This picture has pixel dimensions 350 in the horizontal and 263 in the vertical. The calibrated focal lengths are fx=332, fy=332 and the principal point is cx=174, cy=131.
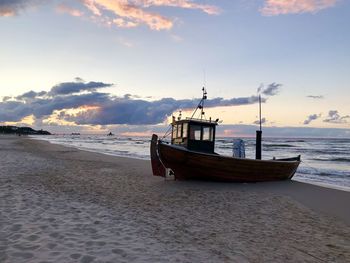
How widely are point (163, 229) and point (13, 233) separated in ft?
10.6

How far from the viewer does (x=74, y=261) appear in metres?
5.40

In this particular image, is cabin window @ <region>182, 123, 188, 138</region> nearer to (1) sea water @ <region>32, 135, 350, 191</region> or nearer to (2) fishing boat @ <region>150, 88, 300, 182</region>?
(2) fishing boat @ <region>150, 88, 300, 182</region>

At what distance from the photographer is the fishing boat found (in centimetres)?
1675

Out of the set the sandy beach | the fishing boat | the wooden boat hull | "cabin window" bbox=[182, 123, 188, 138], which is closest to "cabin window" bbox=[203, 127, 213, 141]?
the fishing boat

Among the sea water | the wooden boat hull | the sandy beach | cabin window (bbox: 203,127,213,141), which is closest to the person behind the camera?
the sandy beach

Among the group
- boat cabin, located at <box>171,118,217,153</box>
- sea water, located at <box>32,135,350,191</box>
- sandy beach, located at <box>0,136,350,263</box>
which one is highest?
boat cabin, located at <box>171,118,217,153</box>

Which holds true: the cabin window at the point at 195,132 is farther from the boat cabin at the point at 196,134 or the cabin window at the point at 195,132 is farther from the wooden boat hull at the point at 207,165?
the wooden boat hull at the point at 207,165

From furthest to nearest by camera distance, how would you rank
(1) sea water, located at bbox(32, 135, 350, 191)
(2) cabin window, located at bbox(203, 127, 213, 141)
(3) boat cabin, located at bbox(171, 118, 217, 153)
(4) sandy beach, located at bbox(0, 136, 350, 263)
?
(1) sea water, located at bbox(32, 135, 350, 191), (2) cabin window, located at bbox(203, 127, 213, 141), (3) boat cabin, located at bbox(171, 118, 217, 153), (4) sandy beach, located at bbox(0, 136, 350, 263)

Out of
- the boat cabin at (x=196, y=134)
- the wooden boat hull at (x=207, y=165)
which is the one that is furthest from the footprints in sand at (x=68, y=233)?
the boat cabin at (x=196, y=134)

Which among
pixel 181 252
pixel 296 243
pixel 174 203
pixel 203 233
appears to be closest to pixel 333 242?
pixel 296 243

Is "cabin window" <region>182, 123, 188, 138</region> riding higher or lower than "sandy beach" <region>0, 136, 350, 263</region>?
higher

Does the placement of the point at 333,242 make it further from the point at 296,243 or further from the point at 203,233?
the point at 203,233

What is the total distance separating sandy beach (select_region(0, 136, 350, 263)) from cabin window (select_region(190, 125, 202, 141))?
439 centimetres

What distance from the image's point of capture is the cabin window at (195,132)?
18.2 metres
